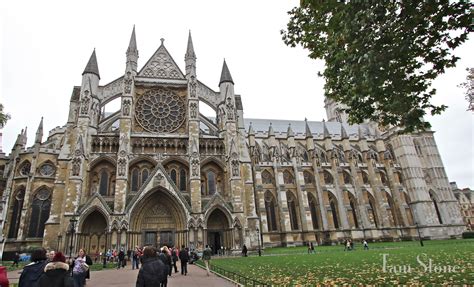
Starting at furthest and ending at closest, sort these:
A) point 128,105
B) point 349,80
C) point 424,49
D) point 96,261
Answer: point 128,105 → point 96,261 → point 349,80 → point 424,49

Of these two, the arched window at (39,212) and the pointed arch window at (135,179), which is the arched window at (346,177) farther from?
the arched window at (39,212)

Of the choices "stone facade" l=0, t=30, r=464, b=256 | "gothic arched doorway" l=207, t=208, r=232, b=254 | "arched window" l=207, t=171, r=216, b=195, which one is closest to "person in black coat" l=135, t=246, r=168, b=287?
"stone facade" l=0, t=30, r=464, b=256

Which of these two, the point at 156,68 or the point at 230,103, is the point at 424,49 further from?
the point at 156,68

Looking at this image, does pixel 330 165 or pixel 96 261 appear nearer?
pixel 96 261

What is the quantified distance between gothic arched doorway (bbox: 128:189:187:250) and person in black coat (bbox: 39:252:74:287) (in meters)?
21.8

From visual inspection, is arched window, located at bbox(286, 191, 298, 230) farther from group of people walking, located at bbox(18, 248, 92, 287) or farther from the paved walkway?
group of people walking, located at bbox(18, 248, 92, 287)

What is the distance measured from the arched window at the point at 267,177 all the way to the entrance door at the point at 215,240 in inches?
526

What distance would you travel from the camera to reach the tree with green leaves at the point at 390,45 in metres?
6.89

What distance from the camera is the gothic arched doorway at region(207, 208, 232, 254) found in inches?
1070

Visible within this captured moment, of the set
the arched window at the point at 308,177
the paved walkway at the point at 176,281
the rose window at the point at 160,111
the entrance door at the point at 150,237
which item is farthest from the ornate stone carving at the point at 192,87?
the arched window at the point at 308,177

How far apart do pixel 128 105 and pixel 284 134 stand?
26.5 meters

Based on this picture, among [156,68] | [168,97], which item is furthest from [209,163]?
[156,68]

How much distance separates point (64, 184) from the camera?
25.3 metres

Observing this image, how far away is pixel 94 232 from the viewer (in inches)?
978
